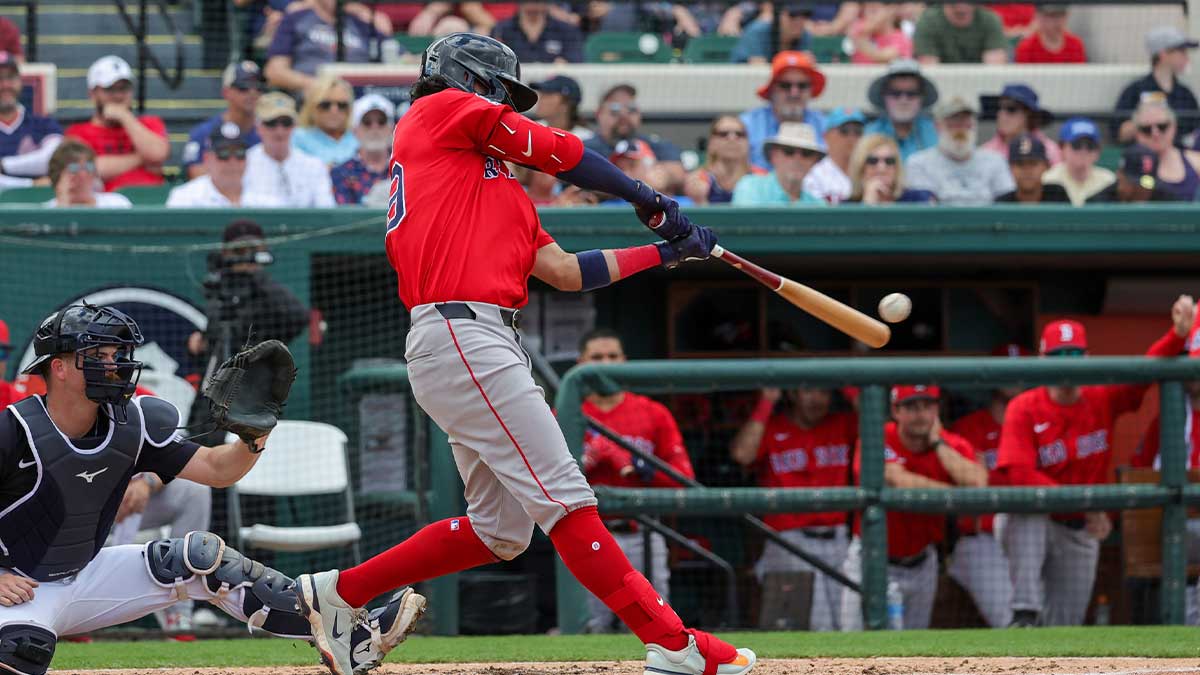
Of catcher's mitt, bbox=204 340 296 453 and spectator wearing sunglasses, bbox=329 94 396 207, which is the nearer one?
catcher's mitt, bbox=204 340 296 453

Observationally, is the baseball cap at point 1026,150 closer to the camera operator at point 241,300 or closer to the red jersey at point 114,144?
the camera operator at point 241,300

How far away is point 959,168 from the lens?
851 cm

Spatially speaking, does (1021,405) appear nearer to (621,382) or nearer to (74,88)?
(621,382)

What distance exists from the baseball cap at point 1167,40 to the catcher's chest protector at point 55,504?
758cm

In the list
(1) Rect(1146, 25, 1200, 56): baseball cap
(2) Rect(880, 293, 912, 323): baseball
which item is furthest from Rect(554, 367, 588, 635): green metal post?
(1) Rect(1146, 25, 1200, 56): baseball cap

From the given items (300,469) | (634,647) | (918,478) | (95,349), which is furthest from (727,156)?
(95,349)

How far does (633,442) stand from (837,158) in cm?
249

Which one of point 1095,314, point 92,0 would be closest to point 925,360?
point 1095,314

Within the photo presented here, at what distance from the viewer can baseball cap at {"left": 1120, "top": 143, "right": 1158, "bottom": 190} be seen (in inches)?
330

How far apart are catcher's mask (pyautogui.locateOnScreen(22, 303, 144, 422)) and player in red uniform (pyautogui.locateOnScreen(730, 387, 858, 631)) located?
371 centimetres

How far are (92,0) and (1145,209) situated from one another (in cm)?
702

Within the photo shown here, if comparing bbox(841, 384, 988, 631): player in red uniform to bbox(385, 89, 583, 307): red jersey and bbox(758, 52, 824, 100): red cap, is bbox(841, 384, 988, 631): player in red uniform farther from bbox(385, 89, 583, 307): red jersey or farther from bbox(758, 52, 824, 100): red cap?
bbox(385, 89, 583, 307): red jersey

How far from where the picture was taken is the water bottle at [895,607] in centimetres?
684

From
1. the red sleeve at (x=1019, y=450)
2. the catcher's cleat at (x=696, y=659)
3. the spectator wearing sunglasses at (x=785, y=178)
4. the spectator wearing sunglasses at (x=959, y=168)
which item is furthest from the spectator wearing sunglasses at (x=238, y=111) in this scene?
the catcher's cleat at (x=696, y=659)
